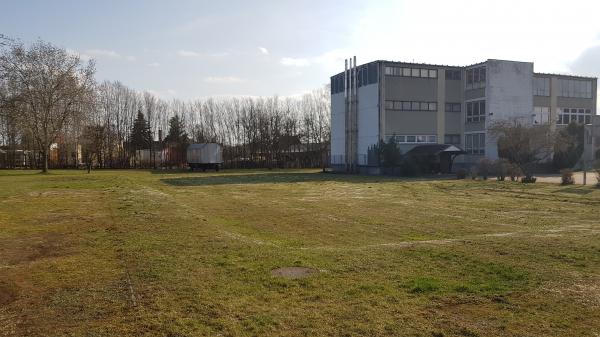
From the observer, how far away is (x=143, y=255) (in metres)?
9.87

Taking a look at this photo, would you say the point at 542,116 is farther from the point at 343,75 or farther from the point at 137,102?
the point at 137,102

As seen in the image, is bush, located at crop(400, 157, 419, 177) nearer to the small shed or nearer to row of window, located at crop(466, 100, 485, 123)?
the small shed

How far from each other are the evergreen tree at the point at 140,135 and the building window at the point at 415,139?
4853 centimetres

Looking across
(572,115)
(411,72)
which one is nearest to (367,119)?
(411,72)

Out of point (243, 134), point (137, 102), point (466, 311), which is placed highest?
point (137, 102)

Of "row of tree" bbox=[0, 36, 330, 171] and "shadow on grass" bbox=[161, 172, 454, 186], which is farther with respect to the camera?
"row of tree" bbox=[0, 36, 330, 171]

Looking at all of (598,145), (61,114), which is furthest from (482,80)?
(61,114)

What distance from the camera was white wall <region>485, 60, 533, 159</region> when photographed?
5347 cm

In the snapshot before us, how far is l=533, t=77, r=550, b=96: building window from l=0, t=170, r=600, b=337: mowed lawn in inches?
1836

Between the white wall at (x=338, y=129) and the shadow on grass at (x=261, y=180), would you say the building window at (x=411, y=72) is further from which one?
the shadow on grass at (x=261, y=180)

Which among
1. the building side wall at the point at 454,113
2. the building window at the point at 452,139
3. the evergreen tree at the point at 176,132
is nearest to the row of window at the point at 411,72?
the building side wall at the point at 454,113

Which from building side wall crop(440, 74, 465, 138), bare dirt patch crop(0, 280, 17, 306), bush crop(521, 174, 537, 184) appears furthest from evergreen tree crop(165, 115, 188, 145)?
bare dirt patch crop(0, 280, 17, 306)

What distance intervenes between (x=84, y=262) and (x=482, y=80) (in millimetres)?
52685

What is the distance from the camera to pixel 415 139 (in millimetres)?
54781
